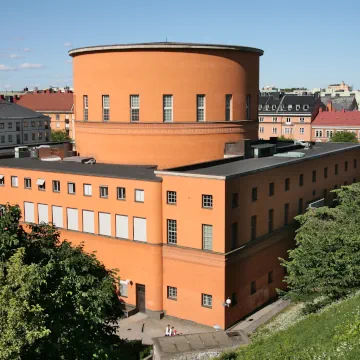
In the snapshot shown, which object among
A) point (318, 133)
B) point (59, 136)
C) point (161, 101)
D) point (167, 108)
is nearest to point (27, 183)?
point (161, 101)

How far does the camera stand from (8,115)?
97000 millimetres

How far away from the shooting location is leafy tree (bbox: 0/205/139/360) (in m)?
17.3

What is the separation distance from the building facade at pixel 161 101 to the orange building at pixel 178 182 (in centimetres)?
8

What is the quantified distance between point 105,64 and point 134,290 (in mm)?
17985

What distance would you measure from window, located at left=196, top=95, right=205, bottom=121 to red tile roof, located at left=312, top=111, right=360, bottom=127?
218 feet

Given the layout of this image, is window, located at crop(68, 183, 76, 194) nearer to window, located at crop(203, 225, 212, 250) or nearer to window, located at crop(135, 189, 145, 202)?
window, located at crop(135, 189, 145, 202)

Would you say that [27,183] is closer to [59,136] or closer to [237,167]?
[237,167]

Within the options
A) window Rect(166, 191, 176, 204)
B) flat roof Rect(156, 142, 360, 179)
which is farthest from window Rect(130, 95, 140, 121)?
window Rect(166, 191, 176, 204)

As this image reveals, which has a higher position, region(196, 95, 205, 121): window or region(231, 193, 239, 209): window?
region(196, 95, 205, 121): window

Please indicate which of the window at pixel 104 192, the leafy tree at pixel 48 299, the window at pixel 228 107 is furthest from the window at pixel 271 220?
the leafy tree at pixel 48 299

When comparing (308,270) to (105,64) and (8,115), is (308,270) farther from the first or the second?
(8,115)

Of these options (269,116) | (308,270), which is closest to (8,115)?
(269,116)

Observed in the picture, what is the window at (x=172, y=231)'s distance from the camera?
115 feet

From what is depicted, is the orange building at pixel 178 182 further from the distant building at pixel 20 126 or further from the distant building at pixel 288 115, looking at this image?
the distant building at pixel 288 115
